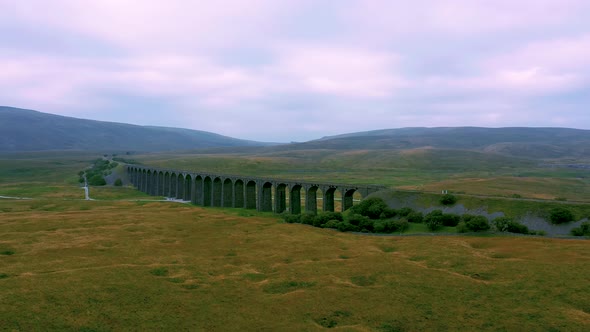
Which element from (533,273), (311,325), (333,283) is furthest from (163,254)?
(533,273)

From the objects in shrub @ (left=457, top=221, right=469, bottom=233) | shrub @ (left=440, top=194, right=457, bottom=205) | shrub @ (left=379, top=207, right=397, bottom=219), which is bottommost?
shrub @ (left=457, top=221, right=469, bottom=233)

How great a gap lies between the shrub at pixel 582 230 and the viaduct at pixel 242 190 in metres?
34.0

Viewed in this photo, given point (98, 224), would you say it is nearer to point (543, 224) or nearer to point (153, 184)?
point (543, 224)

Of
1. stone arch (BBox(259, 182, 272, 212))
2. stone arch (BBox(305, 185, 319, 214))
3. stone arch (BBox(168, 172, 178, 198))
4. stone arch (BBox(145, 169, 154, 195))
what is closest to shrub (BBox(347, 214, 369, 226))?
stone arch (BBox(305, 185, 319, 214))

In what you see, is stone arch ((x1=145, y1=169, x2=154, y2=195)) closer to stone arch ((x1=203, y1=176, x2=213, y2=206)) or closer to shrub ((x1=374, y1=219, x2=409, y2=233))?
stone arch ((x1=203, y1=176, x2=213, y2=206))

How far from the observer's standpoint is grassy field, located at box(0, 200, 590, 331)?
29266 millimetres

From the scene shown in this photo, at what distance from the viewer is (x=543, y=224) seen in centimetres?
5934

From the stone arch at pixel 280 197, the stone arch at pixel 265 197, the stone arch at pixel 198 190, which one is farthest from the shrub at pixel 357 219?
the stone arch at pixel 198 190

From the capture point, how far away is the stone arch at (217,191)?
11081 centimetres

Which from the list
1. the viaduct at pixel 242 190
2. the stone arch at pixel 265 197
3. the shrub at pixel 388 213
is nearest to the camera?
the shrub at pixel 388 213

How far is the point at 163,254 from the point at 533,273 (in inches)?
1571

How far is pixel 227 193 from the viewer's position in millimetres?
108438

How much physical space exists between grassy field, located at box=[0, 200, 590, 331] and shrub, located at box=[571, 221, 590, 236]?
202 inches

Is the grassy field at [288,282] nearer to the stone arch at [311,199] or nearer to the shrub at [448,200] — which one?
the shrub at [448,200]
